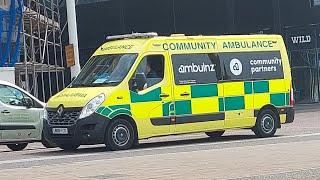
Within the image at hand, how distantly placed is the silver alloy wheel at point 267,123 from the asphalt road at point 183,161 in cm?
59

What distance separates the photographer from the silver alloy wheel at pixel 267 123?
1742 centimetres

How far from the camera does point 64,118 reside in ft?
48.4

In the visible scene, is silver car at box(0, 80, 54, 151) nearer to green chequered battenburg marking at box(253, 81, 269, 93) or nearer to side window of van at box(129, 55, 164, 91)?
side window of van at box(129, 55, 164, 91)

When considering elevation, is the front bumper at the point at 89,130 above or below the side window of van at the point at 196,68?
below

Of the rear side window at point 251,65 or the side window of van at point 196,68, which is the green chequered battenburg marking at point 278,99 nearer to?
the rear side window at point 251,65

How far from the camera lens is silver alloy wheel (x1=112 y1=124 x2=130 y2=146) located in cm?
Result: 1488

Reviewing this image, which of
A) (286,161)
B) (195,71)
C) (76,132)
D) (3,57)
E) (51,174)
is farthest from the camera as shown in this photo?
(3,57)

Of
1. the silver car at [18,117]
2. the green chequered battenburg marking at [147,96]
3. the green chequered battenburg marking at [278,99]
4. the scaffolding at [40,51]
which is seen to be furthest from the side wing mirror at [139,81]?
the scaffolding at [40,51]

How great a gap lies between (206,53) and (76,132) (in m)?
3.72

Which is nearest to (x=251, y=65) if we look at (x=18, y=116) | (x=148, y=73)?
(x=148, y=73)

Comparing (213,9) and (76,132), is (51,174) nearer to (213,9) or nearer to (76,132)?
(76,132)

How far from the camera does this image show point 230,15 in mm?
37688

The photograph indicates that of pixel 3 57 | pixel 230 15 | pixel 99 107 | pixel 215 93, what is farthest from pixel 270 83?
pixel 230 15

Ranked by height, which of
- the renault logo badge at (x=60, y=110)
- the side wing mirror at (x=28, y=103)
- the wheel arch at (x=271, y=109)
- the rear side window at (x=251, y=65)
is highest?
the rear side window at (x=251, y=65)
